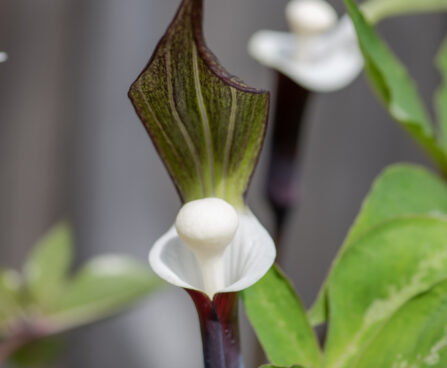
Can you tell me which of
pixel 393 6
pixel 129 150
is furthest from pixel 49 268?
pixel 129 150

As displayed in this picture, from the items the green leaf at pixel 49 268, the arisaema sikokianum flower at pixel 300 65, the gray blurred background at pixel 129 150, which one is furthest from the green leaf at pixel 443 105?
the gray blurred background at pixel 129 150

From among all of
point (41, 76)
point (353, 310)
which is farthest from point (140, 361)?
point (353, 310)

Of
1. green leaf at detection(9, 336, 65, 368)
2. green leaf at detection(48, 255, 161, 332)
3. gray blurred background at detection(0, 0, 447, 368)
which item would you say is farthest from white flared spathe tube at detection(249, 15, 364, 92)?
gray blurred background at detection(0, 0, 447, 368)

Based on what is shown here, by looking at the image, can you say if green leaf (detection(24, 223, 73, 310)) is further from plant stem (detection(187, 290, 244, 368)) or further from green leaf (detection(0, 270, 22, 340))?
plant stem (detection(187, 290, 244, 368))

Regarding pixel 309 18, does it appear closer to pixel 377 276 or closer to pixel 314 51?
pixel 314 51

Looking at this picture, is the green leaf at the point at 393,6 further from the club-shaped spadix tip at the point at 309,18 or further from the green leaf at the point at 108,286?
the green leaf at the point at 108,286

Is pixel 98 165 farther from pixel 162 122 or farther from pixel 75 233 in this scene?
pixel 162 122
